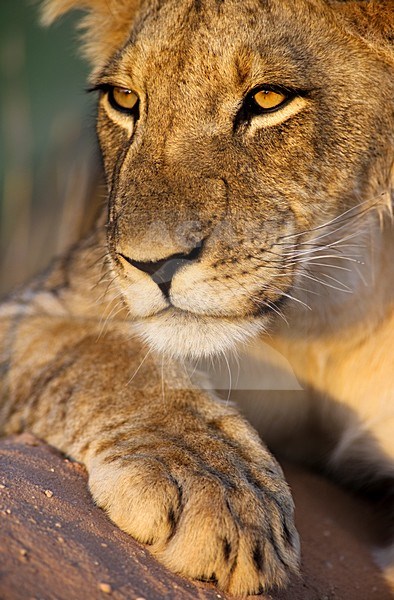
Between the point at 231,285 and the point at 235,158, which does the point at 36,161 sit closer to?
the point at 235,158

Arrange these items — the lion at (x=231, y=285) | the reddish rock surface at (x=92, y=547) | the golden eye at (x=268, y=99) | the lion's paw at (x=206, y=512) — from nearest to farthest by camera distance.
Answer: the reddish rock surface at (x=92, y=547) → the lion's paw at (x=206, y=512) → the lion at (x=231, y=285) → the golden eye at (x=268, y=99)

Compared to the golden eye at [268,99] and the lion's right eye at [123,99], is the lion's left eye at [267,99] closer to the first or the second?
the golden eye at [268,99]

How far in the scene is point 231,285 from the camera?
6.18 feet

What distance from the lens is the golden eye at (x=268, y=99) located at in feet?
6.66

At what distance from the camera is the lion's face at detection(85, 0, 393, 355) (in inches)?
73.9

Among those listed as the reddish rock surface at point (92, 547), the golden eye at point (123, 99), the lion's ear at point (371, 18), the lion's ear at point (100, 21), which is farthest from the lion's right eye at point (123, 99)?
the reddish rock surface at point (92, 547)

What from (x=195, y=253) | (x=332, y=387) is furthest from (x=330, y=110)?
(x=332, y=387)

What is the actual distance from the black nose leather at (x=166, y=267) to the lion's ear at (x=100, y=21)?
1040 millimetres

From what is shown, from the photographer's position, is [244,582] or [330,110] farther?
[330,110]

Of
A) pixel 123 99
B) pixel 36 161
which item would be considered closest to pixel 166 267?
pixel 123 99

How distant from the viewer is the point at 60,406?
89.1 inches

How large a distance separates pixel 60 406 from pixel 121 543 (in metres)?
0.68

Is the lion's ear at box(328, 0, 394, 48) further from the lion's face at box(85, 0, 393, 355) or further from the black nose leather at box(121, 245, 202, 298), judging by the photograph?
the black nose leather at box(121, 245, 202, 298)

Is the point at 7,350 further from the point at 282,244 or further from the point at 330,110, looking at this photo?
the point at 330,110
